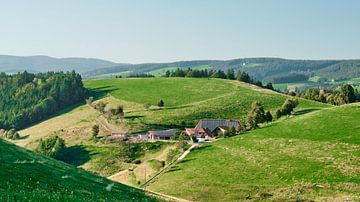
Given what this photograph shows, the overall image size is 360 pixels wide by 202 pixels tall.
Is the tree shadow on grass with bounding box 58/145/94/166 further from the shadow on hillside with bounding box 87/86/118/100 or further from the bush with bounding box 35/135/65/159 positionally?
the shadow on hillside with bounding box 87/86/118/100

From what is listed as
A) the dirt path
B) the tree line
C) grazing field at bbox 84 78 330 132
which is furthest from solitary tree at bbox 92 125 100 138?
the tree line

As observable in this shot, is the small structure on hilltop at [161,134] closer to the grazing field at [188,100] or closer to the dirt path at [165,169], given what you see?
the grazing field at [188,100]

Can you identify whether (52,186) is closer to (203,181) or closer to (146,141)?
(203,181)

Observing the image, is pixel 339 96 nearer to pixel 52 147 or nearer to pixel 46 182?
pixel 52 147

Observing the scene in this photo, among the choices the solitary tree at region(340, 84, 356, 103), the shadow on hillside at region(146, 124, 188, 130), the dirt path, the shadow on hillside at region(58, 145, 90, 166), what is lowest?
the shadow on hillside at region(58, 145, 90, 166)

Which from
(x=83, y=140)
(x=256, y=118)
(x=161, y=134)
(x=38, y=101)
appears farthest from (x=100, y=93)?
(x=256, y=118)

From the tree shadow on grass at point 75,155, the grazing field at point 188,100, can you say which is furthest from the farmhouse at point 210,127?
the tree shadow on grass at point 75,155
